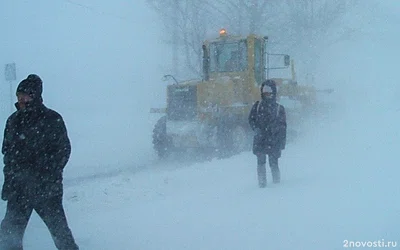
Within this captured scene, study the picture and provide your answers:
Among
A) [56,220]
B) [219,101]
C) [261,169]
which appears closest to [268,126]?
[261,169]

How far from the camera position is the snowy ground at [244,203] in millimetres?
5988

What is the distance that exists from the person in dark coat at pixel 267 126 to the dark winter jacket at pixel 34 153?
4.02m

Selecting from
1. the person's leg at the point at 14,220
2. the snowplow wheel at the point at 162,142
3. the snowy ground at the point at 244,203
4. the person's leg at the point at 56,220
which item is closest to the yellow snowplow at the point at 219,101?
the snowplow wheel at the point at 162,142

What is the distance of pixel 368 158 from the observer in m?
11.3

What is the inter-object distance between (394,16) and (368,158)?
3606cm

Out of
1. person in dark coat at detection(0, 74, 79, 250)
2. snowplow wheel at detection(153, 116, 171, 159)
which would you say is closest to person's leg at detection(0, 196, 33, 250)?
person in dark coat at detection(0, 74, 79, 250)

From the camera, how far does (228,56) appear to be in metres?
15.8

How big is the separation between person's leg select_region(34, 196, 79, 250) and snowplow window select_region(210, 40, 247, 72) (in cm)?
1075

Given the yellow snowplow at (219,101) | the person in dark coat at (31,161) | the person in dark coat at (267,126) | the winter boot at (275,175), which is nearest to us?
the person in dark coat at (31,161)

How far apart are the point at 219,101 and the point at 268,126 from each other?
645 centimetres

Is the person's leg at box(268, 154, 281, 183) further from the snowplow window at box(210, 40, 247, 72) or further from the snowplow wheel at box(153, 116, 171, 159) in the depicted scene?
the snowplow window at box(210, 40, 247, 72)

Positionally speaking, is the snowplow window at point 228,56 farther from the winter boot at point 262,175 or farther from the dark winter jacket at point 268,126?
the winter boot at point 262,175

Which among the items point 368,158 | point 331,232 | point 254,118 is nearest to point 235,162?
point 368,158

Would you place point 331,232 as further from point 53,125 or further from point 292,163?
point 292,163
